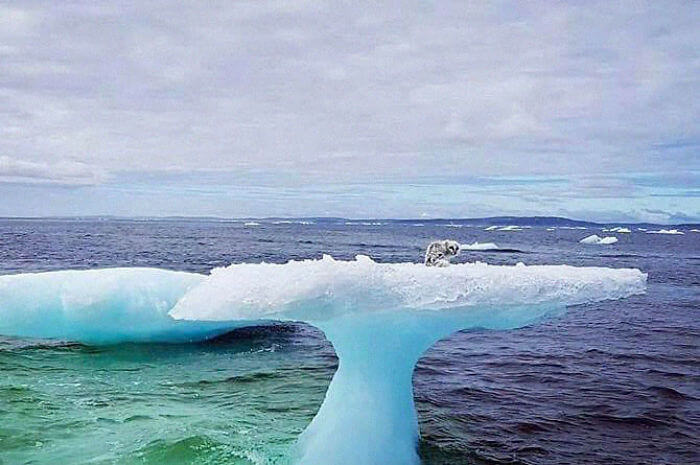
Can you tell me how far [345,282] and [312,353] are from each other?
798cm

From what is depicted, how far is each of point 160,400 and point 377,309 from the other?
4.92m

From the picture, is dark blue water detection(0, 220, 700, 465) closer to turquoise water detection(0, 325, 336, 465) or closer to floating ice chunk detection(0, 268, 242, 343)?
turquoise water detection(0, 325, 336, 465)

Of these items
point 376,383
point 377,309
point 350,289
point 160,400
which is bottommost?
point 160,400

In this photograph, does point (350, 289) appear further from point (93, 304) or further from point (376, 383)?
point (93, 304)

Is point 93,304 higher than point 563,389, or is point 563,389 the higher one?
point 93,304

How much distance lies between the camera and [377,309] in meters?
6.01

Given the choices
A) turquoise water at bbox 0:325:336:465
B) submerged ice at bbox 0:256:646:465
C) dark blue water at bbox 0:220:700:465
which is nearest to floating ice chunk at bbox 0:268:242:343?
turquoise water at bbox 0:325:336:465

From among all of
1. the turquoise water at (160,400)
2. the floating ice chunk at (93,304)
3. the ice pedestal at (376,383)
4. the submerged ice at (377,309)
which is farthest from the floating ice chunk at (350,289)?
the floating ice chunk at (93,304)

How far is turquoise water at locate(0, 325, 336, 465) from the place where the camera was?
722cm

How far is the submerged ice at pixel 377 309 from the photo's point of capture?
18.9 feet

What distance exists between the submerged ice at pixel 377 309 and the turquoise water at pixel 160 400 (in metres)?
1.02

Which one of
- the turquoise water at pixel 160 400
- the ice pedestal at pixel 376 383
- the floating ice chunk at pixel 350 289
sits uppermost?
the floating ice chunk at pixel 350 289

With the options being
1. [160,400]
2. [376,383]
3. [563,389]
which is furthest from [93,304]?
[563,389]

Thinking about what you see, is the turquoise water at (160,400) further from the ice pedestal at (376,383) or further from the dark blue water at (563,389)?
the ice pedestal at (376,383)
